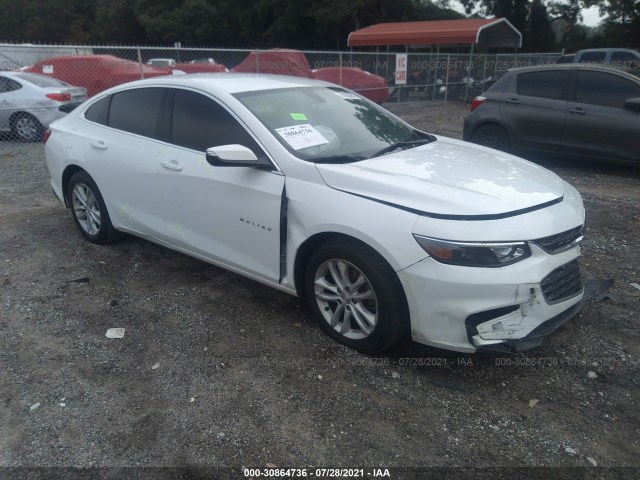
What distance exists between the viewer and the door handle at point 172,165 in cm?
427

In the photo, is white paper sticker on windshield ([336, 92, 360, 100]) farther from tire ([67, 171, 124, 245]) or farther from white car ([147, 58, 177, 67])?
white car ([147, 58, 177, 67])

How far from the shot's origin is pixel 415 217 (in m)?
3.14

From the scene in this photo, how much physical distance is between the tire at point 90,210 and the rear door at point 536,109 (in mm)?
6175

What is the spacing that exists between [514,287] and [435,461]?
3.27ft

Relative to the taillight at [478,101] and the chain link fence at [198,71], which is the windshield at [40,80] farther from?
the taillight at [478,101]

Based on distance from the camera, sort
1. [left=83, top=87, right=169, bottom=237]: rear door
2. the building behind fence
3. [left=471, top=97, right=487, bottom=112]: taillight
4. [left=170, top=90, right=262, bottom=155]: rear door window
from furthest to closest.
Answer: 1. the building behind fence
2. [left=471, top=97, right=487, bottom=112]: taillight
3. [left=83, top=87, right=169, bottom=237]: rear door
4. [left=170, top=90, right=262, bottom=155]: rear door window

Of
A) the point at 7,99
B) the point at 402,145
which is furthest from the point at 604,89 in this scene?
the point at 7,99

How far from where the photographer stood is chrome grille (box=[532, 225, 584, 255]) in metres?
3.19

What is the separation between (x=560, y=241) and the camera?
3.30 metres

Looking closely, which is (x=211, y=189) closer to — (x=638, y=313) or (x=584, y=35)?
(x=638, y=313)

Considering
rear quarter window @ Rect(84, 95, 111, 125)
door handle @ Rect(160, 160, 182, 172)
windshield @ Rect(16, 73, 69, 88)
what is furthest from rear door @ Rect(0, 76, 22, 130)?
door handle @ Rect(160, 160, 182, 172)

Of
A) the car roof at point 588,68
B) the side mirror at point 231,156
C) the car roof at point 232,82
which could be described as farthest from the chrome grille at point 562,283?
the car roof at point 588,68

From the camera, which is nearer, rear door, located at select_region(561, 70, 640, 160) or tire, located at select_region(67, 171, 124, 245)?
tire, located at select_region(67, 171, 124, 245)

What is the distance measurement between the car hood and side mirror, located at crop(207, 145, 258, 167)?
47 cm
